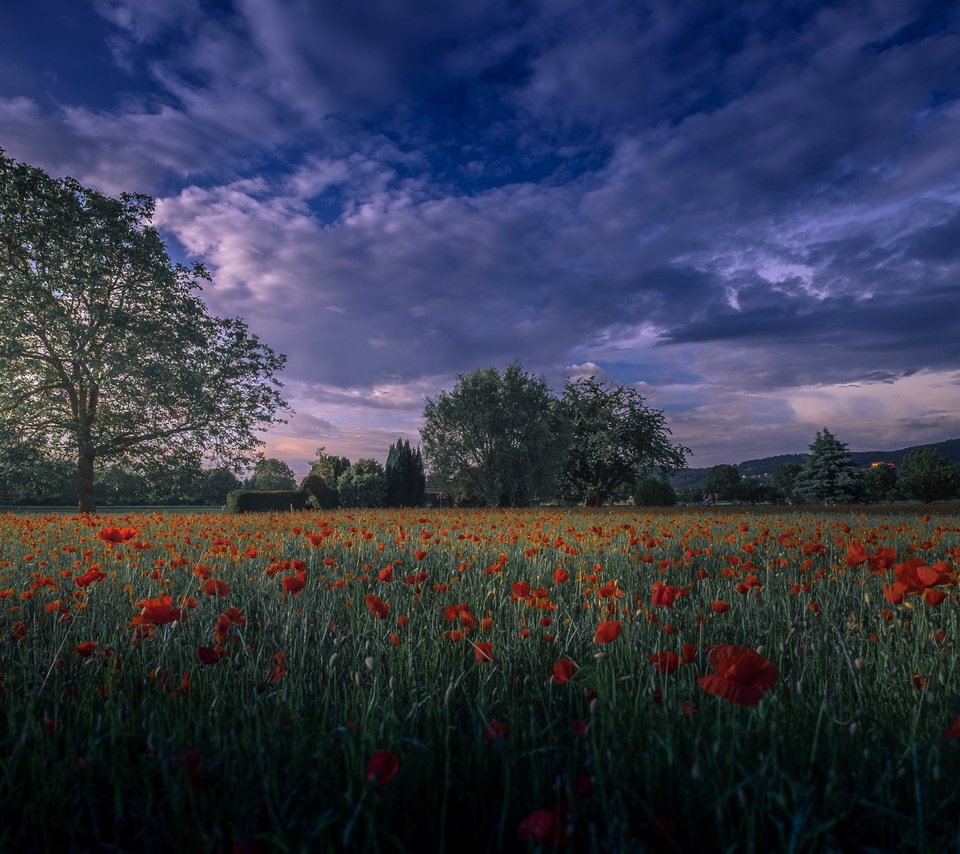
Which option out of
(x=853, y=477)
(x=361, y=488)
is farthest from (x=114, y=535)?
(x=853, y=477)

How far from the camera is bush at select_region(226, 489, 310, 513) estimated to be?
23511 mm

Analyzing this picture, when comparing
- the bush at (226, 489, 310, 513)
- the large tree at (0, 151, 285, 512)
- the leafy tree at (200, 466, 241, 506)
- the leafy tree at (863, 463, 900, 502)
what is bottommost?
the leafy tree at (863, 463, 900, 502)

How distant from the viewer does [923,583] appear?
2.55 m

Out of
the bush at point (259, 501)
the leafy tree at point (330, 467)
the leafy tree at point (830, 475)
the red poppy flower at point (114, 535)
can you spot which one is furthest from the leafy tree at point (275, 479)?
the red poppy flower at point (114, 535)

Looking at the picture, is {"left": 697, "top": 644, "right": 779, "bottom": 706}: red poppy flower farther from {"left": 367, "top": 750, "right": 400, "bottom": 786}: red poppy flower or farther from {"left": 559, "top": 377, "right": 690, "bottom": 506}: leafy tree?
{"left": 559, "top": 377, "right": 690, "bottom": 506}: leafy tree

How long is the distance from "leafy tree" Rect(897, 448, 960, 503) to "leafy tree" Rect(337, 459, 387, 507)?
95.6 ft

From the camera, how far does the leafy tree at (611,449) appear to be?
3603cm

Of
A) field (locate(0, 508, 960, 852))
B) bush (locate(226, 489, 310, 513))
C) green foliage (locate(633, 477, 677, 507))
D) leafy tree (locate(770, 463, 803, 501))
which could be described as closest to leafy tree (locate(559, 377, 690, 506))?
green foliage (locate(633, 477, 677, 507))

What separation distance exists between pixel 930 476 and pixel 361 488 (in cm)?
3044

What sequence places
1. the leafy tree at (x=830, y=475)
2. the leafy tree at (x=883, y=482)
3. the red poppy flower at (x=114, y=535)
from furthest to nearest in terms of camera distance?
the leafy tree at (x=883, y=482), the leafy tree at (x=830, y=475), the red poppy flower at (x=114, y=535)

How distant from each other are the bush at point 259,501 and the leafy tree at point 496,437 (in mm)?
6445

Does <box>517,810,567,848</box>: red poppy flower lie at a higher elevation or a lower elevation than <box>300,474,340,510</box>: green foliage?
lower

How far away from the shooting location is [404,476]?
103 feet

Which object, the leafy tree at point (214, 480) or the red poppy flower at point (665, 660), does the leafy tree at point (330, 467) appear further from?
the red poppy flower at point (665, 660)
